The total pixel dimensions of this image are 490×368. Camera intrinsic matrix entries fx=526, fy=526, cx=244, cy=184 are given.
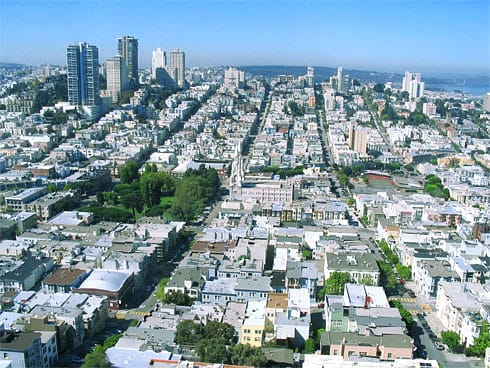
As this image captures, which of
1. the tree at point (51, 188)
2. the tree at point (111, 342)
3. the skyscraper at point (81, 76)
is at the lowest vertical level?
the tree at point (111, 342)

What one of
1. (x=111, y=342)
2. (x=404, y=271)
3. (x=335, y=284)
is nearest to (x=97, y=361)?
(x=111, y=342)

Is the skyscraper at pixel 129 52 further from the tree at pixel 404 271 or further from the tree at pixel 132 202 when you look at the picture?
the tree at pixel 404 271

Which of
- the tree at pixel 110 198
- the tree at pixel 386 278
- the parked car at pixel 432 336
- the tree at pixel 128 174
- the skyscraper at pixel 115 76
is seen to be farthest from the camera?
the skyscraper at pixel 115 76

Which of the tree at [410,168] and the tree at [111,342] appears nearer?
the tree at [111,342]

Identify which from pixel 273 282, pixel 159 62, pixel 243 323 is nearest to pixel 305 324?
pixel 243 323

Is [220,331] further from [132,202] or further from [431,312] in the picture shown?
[132,202]

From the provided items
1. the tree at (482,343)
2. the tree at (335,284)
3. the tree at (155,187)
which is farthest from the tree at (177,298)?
the tree at (155,187)

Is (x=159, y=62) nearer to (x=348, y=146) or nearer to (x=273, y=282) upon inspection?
(x=348, y=146)
